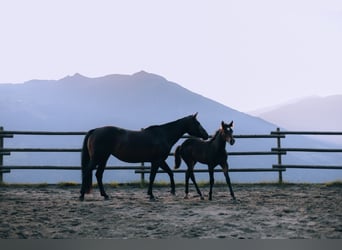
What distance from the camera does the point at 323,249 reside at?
4.48 metres

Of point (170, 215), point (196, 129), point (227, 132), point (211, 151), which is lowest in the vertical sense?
point (170, 215)

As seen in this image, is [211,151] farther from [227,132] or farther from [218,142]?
[227,132]

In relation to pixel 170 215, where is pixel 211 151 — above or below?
above

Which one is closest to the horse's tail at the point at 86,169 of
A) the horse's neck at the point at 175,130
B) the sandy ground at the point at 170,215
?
the sandy ground at the point at 170,215

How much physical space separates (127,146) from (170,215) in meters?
2.34

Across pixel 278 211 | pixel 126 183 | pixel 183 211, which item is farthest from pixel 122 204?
pixel 126 183

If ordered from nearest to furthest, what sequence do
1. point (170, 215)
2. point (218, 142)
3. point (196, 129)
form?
point (170, 215) < point (218, 142) < point (196, 129)

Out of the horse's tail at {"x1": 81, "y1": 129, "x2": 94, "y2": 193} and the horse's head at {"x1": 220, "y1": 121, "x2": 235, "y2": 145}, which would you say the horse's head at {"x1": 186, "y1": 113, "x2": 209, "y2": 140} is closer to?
the horse's head at {"x1": 220, "y1": 121, "x2": 235, "y2": 145}

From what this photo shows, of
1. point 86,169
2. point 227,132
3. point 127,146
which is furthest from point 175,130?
point 86,169

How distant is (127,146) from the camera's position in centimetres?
841

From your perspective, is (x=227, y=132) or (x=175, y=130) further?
(x=175, y=130)

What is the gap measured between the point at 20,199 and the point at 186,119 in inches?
144

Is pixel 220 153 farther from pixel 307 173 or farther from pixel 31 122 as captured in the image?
pixel 31 122

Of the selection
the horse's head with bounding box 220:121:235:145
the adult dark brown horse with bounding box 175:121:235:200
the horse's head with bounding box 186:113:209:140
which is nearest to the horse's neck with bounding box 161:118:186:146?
the horse's head with bounding box 186:113:209:140
